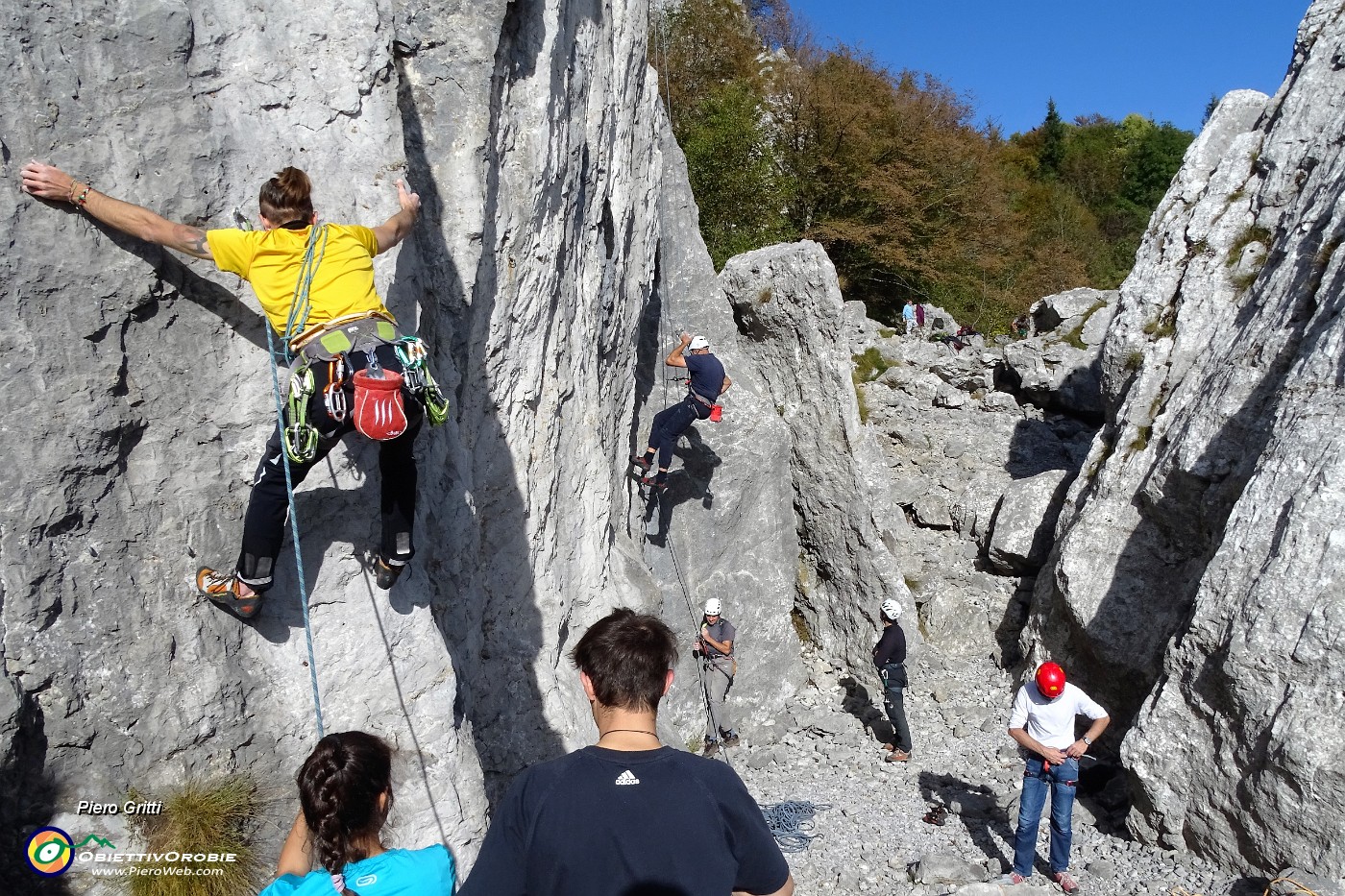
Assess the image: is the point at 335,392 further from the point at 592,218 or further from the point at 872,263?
the point at 872,263

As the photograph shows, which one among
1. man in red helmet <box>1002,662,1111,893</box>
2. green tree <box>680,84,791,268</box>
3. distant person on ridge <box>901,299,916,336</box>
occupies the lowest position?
man in red helmet <box>1002,662,1111,893</box>

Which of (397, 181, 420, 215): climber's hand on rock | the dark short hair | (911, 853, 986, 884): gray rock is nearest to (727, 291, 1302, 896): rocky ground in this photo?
(911, 853, 986, 884): gray rock

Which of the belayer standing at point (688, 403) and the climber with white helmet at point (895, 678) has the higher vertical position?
the belayer standing at point (688, 403)

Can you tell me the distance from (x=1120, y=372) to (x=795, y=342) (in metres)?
4.49

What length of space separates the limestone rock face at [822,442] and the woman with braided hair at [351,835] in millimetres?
11057

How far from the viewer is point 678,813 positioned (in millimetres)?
2205

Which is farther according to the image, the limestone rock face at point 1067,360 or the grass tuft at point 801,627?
the limestone rock face at point 1067,360

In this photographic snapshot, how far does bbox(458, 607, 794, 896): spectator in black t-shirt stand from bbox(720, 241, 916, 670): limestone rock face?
11.0 metres

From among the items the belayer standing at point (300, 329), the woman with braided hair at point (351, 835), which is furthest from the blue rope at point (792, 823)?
the woman with braided hair at point (351, 835)

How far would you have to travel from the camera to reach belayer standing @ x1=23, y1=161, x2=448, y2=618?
157 inches

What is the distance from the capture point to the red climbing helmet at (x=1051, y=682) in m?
6.96

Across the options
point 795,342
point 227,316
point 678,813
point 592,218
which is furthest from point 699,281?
point 678,813

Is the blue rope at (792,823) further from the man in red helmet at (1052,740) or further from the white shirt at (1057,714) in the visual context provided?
the white shirt at (1057,714)

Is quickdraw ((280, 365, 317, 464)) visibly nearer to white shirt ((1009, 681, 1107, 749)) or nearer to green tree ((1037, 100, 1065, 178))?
white shirt ((1009, 681, 1107, 749))
